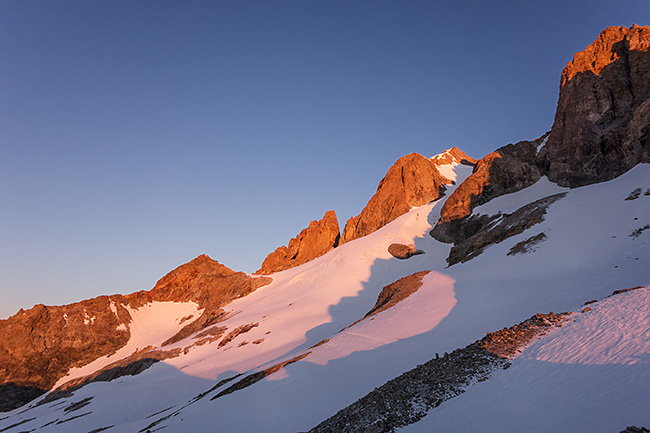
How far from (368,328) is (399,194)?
8570 cm

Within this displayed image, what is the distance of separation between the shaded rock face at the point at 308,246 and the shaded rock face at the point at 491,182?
51.9 metres

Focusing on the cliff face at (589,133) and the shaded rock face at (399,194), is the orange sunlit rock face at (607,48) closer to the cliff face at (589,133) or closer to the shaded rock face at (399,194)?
the cliff face at (589,133)

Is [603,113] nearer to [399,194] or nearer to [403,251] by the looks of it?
[403,251]

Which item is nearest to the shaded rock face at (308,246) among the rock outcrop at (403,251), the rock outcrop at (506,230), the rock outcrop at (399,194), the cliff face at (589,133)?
the rock outcrop at (399,194)

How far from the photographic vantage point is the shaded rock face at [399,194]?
106m

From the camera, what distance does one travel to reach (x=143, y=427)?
27047 millimetres

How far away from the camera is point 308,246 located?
393ft

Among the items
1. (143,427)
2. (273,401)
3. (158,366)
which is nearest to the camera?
(273,401)

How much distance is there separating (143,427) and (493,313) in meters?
28.1

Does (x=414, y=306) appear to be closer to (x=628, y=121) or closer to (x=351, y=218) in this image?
(x=628, y=121)

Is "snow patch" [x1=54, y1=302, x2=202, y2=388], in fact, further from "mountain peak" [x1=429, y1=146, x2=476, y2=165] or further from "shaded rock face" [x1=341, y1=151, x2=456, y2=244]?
"mountain peak" [x1=429, y1=146, x2=476, y2=165]

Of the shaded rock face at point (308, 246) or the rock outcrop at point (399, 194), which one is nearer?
the rock outcrop at point (399, 194)

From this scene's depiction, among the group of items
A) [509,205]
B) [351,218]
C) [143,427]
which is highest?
[351,218]

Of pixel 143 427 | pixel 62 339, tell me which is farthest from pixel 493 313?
pixel 62 339
